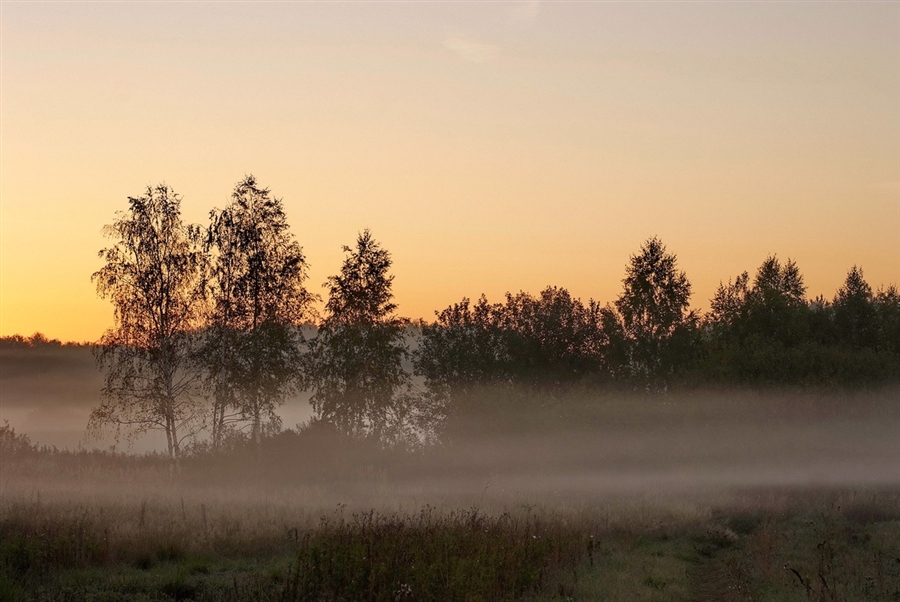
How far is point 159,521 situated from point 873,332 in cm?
7184

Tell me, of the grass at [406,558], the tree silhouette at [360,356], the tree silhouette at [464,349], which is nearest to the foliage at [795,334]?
the tree silhouette at [464,349]

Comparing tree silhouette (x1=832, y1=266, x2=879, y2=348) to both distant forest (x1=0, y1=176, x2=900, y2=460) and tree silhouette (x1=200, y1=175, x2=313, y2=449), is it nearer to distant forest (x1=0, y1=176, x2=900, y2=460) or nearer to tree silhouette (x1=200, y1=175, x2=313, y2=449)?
distant forest (x1=0, y1=176, x2=900, y2=460)

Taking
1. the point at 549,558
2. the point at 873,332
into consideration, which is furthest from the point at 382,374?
the point at 873,332

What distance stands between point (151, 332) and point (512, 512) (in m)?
20.7

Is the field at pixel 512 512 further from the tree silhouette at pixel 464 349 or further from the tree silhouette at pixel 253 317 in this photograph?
the tree silhouette at pixel 464 349

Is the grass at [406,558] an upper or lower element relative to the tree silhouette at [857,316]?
lower

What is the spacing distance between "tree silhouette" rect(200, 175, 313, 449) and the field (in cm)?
234

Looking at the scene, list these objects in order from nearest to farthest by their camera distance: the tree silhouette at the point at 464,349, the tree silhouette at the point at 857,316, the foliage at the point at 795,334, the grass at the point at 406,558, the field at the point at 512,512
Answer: the grass at the point at 406,558 → the field at the point at 512,512 → the foliage at the point at 795,334 → the tree silhouette at the point at 464,349 → the tree silhouette at the point at 857,316

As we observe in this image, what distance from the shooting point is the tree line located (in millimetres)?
42062

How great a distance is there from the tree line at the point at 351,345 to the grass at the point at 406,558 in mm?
15610

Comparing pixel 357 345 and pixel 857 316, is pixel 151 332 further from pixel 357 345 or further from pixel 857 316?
pixel 857 316

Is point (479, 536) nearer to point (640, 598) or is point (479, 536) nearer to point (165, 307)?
point (640, 598)

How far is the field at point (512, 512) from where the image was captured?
16.4m

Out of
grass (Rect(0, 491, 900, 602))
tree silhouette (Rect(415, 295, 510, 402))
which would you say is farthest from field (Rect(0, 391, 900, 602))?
tree silhouette (Rect(415, 295, 510, 402))
